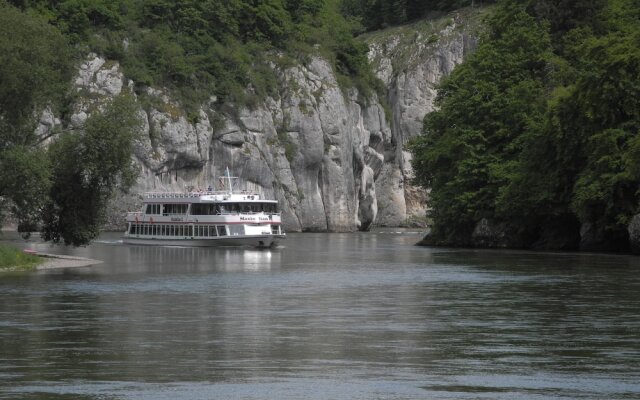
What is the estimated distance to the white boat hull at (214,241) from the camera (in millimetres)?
92375

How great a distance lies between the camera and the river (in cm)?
2120

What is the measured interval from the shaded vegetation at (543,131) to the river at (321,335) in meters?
16.7

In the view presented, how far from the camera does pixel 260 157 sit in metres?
139

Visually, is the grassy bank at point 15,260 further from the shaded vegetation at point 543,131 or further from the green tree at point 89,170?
the shaded vegetation at point 543,131

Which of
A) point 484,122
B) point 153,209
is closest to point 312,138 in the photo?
point 153,209

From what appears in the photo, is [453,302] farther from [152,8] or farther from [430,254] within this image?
[152,8]

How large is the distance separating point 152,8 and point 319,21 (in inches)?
1061

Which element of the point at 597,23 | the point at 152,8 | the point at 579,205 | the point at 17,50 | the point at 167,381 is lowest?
the point at 167,381

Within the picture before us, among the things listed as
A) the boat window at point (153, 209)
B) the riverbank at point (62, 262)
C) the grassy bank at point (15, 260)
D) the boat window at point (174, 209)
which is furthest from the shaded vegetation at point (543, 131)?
the grassy bank at point (15, 260)

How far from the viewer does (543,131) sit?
77500 mm

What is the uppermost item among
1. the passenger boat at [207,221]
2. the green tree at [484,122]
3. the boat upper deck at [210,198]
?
the green tree at [484,122]

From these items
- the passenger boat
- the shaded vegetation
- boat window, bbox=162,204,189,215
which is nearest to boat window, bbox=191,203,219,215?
the passenger boat

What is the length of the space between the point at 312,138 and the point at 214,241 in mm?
53770

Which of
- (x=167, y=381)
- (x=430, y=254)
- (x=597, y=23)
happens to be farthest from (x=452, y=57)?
(x=167, y=381)
